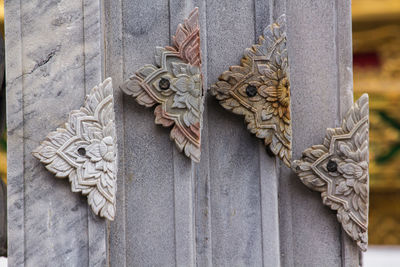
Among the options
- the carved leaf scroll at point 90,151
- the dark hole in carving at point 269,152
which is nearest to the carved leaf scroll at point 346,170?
the dark hole in carving at point 269,152

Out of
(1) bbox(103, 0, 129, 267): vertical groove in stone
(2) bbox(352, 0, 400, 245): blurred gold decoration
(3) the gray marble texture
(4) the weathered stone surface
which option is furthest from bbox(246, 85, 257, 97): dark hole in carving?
(2) bbox(352, 0, 400, 245): blurred gold decoration

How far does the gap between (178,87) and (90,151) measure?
14.5 inches

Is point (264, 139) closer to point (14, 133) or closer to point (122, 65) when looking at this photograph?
point (122, 65)

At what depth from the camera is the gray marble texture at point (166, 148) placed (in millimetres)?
2150

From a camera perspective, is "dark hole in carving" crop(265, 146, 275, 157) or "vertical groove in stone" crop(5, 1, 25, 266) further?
"dark hole in carving" crop(265, 146, 275, 157)

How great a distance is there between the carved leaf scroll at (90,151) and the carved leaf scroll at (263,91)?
0.45 meters

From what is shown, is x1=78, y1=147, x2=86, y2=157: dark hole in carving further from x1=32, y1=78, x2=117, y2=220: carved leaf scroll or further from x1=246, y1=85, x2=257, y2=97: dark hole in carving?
x1=246, y1=85, x2=257, y2=97: dark hole in carving

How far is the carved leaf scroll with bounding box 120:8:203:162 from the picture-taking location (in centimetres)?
Answer: 231

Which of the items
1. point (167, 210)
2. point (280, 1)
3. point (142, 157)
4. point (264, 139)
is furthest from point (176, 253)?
point (280, 1)

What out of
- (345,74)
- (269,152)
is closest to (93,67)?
(269,152)

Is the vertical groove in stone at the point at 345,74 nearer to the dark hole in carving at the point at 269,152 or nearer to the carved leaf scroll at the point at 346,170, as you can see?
the carved leaf scroll at the point at 346,170

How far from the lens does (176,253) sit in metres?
2.31


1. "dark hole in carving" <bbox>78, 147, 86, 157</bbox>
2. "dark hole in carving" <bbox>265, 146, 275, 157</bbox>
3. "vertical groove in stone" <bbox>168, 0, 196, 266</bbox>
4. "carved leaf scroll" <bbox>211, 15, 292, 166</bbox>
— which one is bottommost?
"vertical groove in stone" <bbox>168, 0, 196, 266</bbox>

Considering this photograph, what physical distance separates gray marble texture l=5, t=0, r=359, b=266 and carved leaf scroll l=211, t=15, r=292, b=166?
56 mm
